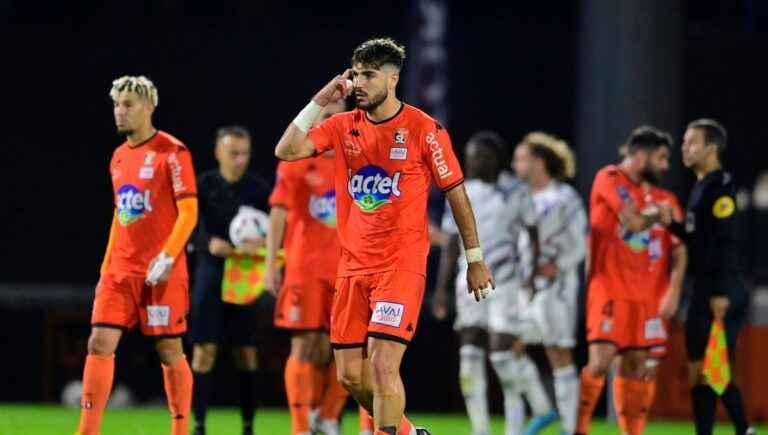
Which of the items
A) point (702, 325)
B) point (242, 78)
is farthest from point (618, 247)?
→ point (242, 78)

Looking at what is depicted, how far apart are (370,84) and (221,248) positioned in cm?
330

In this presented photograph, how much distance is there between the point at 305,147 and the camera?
24.2ft

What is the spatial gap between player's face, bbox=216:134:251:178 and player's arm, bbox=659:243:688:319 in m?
2.93

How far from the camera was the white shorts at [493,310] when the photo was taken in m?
10.4

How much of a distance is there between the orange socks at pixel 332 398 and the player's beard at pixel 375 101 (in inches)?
111

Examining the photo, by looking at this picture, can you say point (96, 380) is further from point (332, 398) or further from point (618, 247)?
point (618, 247)

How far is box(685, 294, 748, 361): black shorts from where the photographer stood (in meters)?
9.36

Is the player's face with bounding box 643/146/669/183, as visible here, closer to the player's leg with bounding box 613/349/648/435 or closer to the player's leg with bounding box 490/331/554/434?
the player's leg with bounding box 613/349/648/435

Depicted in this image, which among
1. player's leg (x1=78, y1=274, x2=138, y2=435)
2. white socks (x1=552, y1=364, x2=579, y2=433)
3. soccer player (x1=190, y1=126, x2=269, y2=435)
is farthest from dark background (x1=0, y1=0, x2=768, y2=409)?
player's leg (x1=78, y1=274, x2=138, y2=435)

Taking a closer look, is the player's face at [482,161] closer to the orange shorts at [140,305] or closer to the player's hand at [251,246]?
the player's hand at [251,246]

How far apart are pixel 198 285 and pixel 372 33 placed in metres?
9.37

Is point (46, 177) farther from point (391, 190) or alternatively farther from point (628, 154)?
point (391, 190)

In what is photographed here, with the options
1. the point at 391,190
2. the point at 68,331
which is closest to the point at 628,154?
Result: the point at 391,190

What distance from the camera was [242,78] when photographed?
18953 mm
